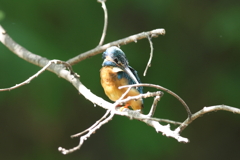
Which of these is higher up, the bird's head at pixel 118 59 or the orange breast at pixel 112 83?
the bird's head at pixel 118 59

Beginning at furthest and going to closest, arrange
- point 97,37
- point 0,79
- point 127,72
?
point 97,37 < point 0,79 < point 127,72

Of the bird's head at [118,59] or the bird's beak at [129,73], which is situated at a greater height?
the bird's head at [118,59]

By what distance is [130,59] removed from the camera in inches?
124

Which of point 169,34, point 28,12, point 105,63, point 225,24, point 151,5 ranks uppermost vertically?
point 28,12

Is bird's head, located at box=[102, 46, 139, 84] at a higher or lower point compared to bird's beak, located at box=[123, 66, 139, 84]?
higher

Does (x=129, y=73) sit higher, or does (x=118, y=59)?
(x=118, y=59)

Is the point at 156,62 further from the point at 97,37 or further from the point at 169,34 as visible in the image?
the point at 97,37

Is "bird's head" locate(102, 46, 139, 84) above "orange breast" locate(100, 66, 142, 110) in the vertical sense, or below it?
above

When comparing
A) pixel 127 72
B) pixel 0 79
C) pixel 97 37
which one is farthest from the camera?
pixel 97 37

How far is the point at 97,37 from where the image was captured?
3.22m

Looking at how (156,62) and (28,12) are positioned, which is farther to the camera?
(156,62)

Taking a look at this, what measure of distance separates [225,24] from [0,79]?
1941 millimetres

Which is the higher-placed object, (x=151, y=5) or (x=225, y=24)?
(x=151, y=5)

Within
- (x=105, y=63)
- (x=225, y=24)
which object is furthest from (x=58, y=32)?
(x=225, y=24)
